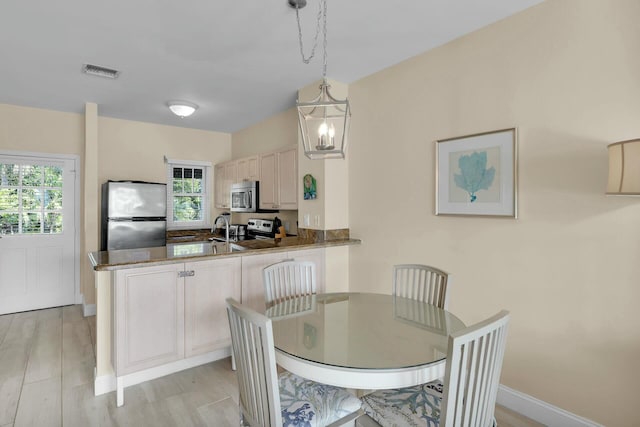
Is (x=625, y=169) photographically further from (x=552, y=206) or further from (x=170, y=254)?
(x=170, y=254)

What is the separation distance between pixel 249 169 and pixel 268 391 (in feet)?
12.6

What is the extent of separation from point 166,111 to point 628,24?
179 inches

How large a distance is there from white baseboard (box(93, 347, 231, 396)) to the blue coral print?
2399mm

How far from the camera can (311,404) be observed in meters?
1.50

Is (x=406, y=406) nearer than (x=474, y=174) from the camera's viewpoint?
Yes

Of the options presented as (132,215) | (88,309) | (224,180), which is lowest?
(88,309)

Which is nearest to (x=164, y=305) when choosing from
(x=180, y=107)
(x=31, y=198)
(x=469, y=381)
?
(x=469, y=381)

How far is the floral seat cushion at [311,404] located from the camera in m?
1.43

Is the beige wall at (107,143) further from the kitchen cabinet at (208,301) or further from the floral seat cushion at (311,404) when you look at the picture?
the floral seat cushion at (311,404)

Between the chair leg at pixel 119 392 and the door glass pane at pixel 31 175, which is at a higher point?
the door glass pane at pixel 31 175

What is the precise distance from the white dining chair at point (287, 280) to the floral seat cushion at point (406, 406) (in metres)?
0.91

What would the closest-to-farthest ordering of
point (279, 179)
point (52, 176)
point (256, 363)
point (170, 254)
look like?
point (256, 363), point (170, 254), point (279, 179), point (52, 176)

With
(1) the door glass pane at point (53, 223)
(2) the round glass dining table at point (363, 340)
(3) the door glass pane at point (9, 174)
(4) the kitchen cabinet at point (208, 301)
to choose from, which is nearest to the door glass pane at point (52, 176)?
(3) the door glass pane at point (9, 174)

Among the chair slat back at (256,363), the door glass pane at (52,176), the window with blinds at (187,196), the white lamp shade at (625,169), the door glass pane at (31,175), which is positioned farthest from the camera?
the window with blinds at (187,196)
